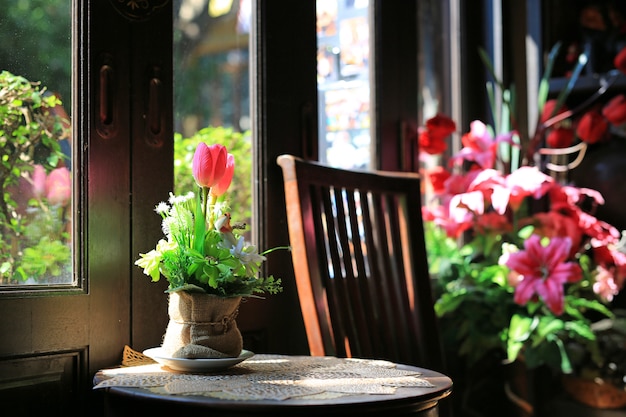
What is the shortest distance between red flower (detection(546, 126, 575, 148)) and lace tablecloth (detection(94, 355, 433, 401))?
1.40m

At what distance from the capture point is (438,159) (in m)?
3.02

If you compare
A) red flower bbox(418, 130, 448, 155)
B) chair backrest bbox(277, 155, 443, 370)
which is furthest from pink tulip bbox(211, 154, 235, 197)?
red flower bbox(418, 130, 448, 155)

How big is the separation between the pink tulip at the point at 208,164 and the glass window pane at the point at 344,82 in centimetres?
84

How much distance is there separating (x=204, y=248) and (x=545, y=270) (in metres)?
1.21

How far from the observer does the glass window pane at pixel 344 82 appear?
89.4 inches

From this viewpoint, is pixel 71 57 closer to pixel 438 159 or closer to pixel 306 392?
pixel 306 392

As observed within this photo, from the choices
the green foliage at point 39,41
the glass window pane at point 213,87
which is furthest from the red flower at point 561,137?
the green foliage at point 39,41

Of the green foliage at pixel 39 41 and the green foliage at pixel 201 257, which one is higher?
the green foliage at pixel 39 41

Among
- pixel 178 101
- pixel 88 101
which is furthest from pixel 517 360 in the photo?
pixel 88 101

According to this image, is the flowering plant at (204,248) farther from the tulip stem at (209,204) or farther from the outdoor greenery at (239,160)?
the outdoor greenery at (239,160)

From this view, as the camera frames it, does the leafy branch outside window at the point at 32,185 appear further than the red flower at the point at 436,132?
No

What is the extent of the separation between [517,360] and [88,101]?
1.56m

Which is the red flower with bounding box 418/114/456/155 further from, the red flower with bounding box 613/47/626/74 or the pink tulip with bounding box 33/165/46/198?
the pink tulip with bounding box 33/165/46/198

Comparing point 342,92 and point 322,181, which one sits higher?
point 342,92
